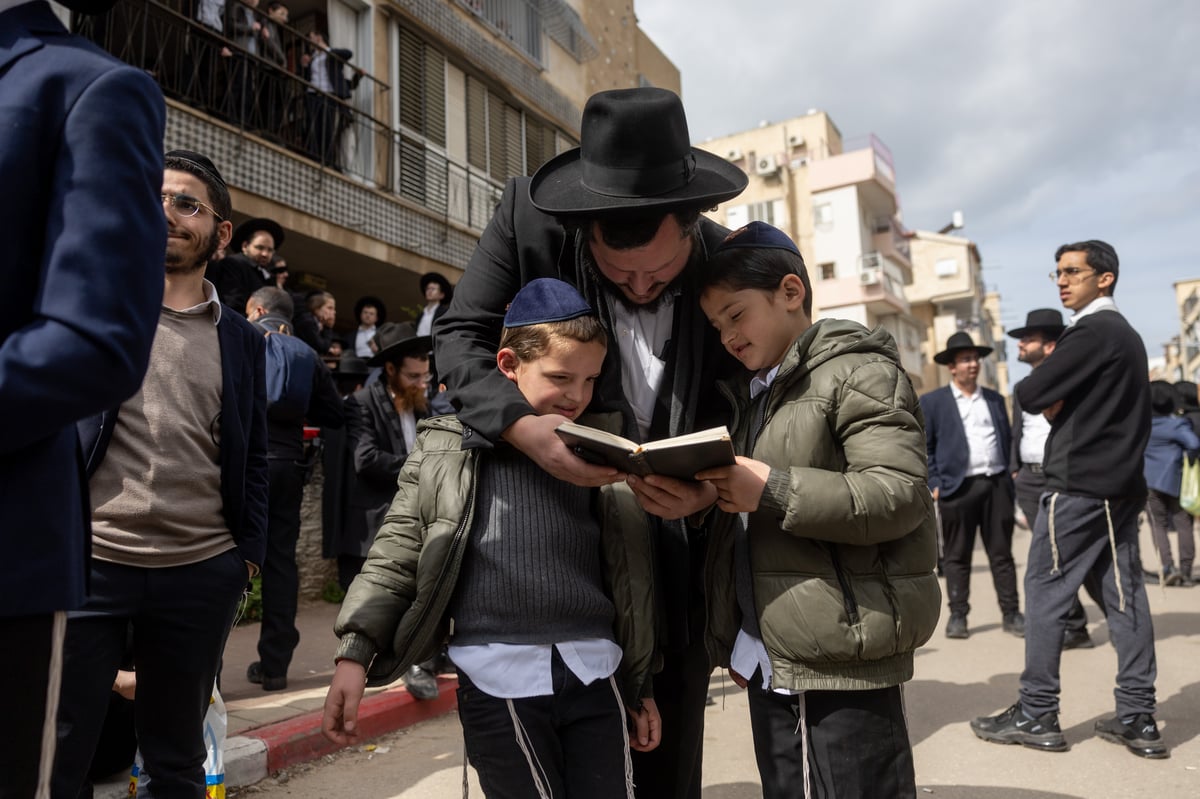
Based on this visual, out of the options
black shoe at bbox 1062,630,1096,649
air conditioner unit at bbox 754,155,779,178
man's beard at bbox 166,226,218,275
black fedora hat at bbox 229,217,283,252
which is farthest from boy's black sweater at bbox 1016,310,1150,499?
air conditioner unit at bbox 754,155,779,178

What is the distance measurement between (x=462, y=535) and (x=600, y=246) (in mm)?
802

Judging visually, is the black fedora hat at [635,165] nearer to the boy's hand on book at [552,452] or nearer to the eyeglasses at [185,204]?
the boy's hand on book at [552,452]

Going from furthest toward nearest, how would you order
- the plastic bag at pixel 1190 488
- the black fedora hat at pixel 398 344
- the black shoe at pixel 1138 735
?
1. the plastic bag at pixel 1190 488
2. the black fedora hat at pixel 398 344
3. the black shoe at pixel 1138 735

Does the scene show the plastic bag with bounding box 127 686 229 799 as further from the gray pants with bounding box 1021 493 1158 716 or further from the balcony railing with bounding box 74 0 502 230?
the balcony railing with bounding box 74 0 502 230

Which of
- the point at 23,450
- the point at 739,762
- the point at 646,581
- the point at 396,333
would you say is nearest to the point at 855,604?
the point at 646,581

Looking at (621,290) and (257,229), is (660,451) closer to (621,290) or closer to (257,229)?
(621,290)

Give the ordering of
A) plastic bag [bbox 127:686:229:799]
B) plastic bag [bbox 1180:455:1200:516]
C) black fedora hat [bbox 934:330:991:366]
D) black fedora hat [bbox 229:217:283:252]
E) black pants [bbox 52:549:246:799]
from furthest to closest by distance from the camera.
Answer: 1. plastic bag [bbox 1180:455:1200:516]
2. black fedora hat [bbox 934:330:991:366]
3. black fedora hat [bbox 229:217:283:252]
4. plastic bag [bbox 127:686:229:799]
5. black pants [bbox 52:549:246:799]

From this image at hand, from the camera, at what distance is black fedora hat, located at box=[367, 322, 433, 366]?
5594 millimetres

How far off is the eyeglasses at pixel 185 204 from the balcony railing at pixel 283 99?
235 inches

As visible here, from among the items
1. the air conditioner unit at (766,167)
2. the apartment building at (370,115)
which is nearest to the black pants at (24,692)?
the apartment building at (370,115)

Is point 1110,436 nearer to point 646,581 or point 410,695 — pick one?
point 646,581

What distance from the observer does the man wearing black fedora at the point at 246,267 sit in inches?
243

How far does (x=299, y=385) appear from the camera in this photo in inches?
204

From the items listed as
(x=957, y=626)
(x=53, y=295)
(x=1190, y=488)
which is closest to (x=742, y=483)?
(x=53, y=295)
